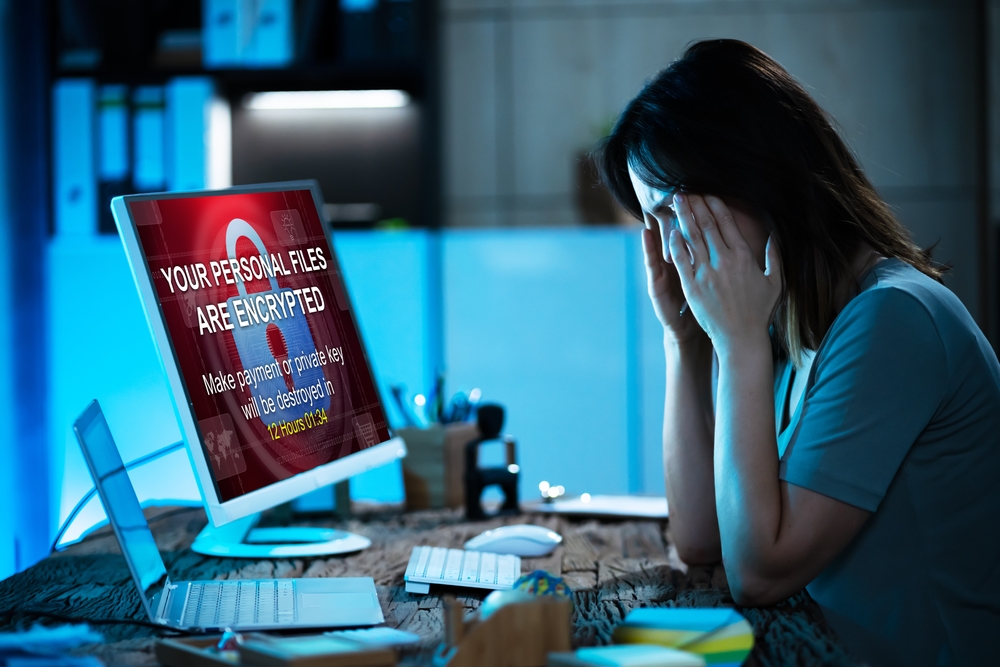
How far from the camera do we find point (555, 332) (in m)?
2.50

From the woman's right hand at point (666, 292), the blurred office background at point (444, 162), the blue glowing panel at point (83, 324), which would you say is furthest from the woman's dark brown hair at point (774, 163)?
the blue glowing panel at point (83, 324)

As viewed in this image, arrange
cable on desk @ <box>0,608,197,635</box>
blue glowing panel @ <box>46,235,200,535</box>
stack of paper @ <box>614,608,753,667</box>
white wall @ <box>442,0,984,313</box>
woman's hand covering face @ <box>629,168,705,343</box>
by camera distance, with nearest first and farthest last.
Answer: stack of paper @ <box>614,608,753,667</box> → cable on desk @ <box>0,608,197,635</box> → woman's hand covering face @ <box>629,168,705,343</box> → blue glowing panel @ <box>46,235,200,535</box> → white wall @ <box>442,0,984,313</box>

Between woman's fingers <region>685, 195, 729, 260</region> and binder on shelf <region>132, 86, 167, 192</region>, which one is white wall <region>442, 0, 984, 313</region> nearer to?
binder on shelf <region>132, 86, 167, 192</region>

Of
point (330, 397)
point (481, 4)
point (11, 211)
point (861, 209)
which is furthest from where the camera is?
point (481, 4)

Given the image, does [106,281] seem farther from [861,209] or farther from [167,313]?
[861,209]

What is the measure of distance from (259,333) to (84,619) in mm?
371

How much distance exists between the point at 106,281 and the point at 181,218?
1534 mm

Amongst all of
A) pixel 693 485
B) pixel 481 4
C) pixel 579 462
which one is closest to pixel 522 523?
pixel 693 485

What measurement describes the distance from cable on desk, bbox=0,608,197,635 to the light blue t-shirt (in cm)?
61

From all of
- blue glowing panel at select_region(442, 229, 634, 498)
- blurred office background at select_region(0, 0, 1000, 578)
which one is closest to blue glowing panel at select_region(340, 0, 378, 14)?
blurred office background at select_region(0, 0, 1000, 578)

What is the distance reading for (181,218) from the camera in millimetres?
1002

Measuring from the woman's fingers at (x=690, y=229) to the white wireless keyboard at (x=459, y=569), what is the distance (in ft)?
1.36

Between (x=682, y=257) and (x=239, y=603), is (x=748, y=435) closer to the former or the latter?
(x=682, y=257)

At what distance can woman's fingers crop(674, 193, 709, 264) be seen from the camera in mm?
955
